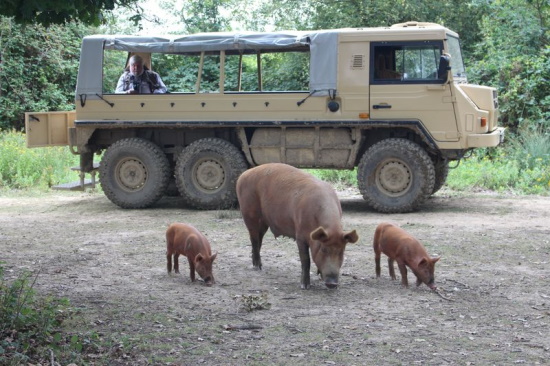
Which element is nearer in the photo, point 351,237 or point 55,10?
point 55,10

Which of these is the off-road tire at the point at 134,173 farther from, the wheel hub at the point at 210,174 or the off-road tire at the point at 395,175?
the off-road tire at the point at 395,175

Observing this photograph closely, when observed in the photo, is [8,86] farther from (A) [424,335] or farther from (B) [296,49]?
(A) [424,335]

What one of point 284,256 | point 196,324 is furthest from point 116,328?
point 284,256

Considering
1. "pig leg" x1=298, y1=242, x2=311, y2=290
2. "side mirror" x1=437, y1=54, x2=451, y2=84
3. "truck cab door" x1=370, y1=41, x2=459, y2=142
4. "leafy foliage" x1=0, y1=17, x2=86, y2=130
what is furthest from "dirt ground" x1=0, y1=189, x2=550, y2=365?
"leafy foliage" x1=0, y1=17, x2=86, y2=130

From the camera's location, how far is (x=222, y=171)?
1464 cm

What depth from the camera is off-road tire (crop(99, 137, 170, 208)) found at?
1484 centimetres

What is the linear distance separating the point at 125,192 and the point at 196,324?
8.03 metres

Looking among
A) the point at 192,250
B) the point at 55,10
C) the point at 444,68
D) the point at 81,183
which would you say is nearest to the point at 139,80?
the point at 81,183

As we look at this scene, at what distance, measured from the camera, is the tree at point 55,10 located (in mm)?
6871

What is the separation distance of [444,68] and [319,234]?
20.0 ft

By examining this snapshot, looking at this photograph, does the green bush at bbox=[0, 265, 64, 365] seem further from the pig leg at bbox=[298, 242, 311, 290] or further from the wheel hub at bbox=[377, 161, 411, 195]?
the wheel hub at bbox=[377, 161, 411, 195]

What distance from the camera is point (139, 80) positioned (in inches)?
590

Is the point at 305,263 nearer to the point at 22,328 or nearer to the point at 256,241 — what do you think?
the point at 256,241

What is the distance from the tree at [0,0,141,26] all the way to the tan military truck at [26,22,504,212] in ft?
20.5
